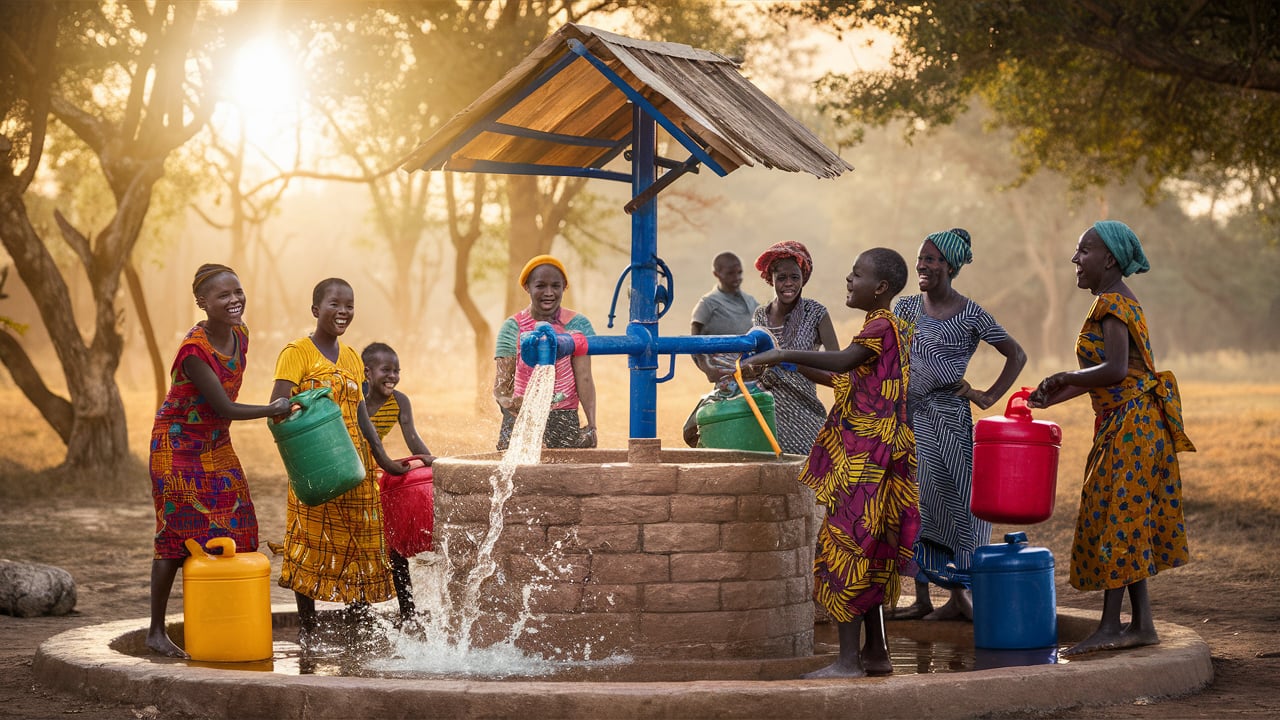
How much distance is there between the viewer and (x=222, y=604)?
18.4 feet

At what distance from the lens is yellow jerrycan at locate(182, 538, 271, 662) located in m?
5.61

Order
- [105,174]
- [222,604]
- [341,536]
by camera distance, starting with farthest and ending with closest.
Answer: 1. [105,174]
2. [341,536]
3. [222,604]

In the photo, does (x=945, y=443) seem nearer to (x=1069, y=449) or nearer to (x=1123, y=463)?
(x=1123, y=463)

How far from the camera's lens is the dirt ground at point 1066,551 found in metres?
5.29

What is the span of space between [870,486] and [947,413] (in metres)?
1.45

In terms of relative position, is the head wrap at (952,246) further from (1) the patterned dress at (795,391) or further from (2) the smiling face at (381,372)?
(2) the smiling face at (381,372)

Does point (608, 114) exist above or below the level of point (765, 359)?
above

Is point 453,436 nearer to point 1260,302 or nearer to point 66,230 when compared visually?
point 66,230

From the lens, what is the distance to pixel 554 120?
21.7 feet

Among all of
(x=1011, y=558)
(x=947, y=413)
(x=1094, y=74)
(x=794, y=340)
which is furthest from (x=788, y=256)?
(x=1094, y=74)

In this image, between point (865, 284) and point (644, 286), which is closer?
point (865, 284)

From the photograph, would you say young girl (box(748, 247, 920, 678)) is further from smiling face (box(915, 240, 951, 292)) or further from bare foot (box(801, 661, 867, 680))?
smiling face (box(915, 240, 951, 292))


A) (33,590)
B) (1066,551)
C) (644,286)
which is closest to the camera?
(644,286)

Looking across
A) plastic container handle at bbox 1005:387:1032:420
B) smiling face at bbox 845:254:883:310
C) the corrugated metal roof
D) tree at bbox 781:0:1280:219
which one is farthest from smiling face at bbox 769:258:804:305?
tree at bbox 781:0:1280:219
